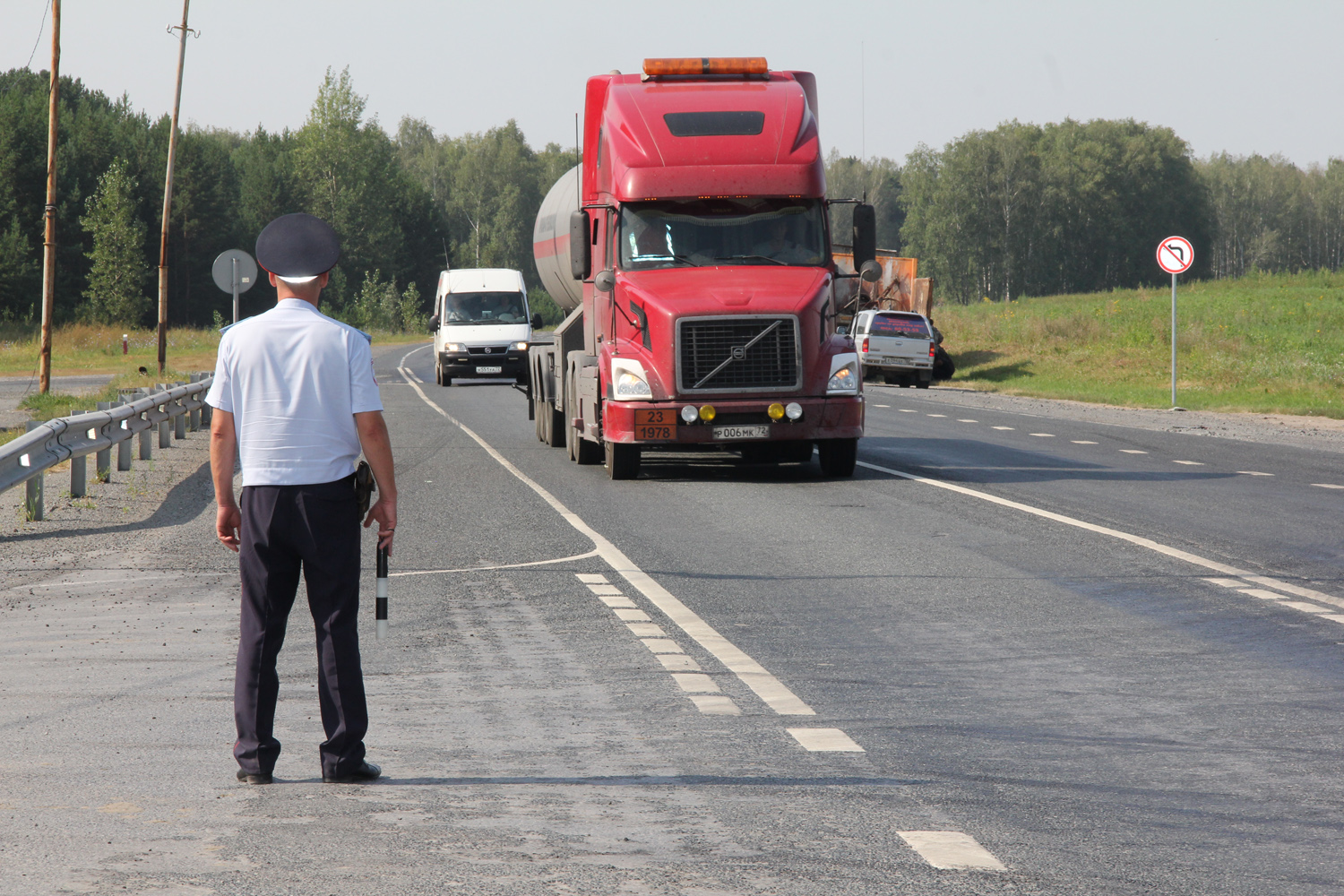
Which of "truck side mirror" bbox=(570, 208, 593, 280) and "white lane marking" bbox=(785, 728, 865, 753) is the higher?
"truck side mirror" bbox=(570, 208, 593, 280)

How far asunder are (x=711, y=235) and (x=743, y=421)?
203cm

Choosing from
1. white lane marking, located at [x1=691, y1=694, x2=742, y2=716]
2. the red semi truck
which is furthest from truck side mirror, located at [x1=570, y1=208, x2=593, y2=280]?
white lane marking, located at [x1=691, y1=694, x2=742, y2=716]

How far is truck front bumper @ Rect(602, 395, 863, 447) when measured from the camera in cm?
1516

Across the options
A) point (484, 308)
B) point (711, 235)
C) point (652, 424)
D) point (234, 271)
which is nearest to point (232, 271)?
point (234, 271)

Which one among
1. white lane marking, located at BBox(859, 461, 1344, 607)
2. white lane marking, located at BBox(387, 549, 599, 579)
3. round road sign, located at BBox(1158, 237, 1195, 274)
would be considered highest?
round road sign, located at BBox(1158, 237, 1195, 274)

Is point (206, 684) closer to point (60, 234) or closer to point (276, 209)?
point (60, 234)

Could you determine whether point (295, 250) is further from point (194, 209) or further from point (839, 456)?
point (194, 209)

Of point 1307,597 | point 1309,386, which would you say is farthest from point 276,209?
point 1307,597

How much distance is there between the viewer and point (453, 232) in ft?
514

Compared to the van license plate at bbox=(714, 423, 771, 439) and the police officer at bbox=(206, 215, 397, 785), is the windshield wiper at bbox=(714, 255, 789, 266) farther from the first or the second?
the police officer at bbox=(206, 215, 397, 785)

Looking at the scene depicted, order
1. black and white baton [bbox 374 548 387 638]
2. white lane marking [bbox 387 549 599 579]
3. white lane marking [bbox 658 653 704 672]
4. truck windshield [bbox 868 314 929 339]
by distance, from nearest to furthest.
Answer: black and white baton [bbox 374 548 387 638] → white lane marking [bbox 658 653 704 672] → white lane marking [bbox 387 549 599 579] → truck windshield [bbox 868 314 929 339]

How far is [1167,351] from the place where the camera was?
42.3m

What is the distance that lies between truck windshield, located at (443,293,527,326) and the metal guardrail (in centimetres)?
1966

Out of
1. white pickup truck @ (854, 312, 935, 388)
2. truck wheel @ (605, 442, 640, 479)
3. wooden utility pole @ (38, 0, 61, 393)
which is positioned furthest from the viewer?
white pickup truck @ (854, 312, 935, 388)
